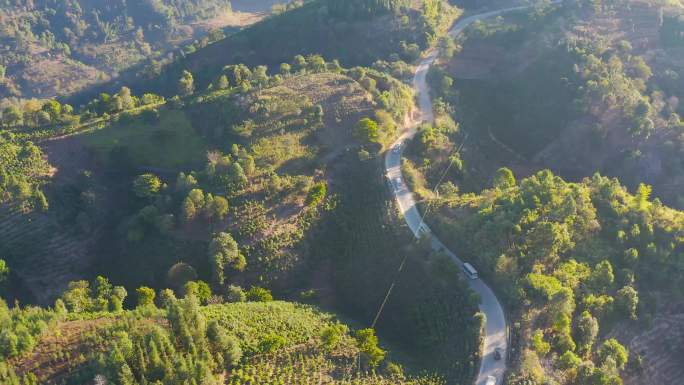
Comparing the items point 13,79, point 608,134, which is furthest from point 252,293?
point 13,79

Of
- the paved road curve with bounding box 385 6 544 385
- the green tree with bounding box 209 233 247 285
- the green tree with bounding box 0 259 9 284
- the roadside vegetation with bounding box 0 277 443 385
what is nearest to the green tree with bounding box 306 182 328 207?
the paved road curve with bounding box 385 6 544 385

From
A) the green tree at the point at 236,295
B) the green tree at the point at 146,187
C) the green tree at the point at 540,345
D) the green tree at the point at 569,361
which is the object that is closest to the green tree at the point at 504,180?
the green tree at the point at 540,345

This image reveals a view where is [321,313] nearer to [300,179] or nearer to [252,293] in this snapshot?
[252,293]

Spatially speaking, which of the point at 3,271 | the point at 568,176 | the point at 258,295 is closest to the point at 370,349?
the point at 258,295

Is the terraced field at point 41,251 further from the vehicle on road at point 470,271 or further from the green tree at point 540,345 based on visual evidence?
the green tree at point 540,345

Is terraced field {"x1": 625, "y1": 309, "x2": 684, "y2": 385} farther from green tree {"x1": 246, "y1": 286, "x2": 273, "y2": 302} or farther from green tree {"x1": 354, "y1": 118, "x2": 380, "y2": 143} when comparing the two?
green tree {"x1": 354, "y1": 118, "x2": 380, "y2": 143}

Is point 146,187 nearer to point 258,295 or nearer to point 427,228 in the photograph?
point 258,295
